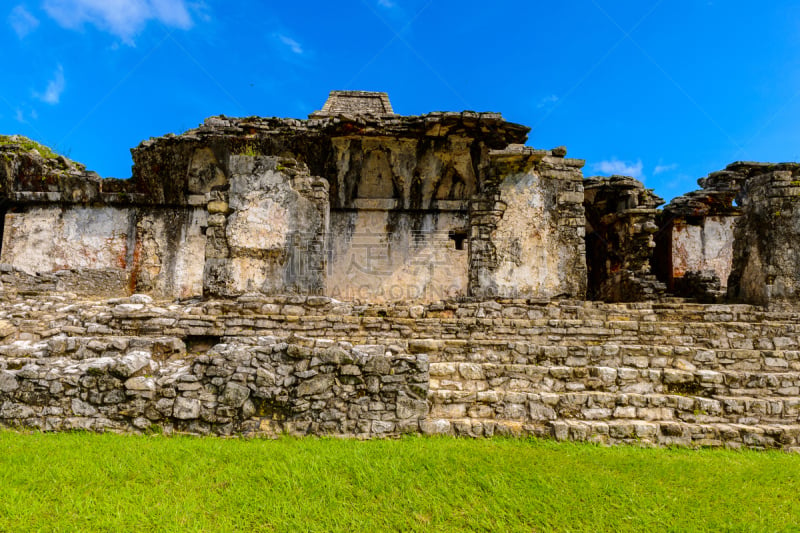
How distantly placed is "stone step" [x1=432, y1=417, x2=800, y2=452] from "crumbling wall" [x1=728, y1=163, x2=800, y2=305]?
5.06 m

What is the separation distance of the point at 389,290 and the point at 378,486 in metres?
9.43

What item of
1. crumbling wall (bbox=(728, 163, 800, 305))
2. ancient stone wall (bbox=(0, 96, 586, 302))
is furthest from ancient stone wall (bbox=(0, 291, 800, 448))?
ancient stone wall (bbox=(0, 96, 586, 302))

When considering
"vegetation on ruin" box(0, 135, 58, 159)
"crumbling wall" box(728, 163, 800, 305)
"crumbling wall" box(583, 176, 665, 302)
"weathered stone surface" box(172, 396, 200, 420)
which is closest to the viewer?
"weathered stone surface" box(172, 396, 200, 420)

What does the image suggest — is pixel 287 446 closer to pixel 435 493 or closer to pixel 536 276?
pixel 435 493

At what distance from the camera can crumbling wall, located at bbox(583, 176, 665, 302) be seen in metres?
12.2

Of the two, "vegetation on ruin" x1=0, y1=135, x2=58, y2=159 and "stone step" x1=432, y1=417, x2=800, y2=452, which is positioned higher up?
"vegetation on ruin" x1=0, y1=135, x2=58, y2=159

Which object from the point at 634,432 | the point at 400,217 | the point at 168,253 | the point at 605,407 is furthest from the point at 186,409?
the point at 168,253

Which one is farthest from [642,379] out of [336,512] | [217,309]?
[217,309]

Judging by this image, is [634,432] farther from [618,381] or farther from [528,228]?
[528,228]

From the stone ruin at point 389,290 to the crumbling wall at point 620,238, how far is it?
3.2 inches

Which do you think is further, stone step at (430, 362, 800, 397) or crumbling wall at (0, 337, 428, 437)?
stone step at (430, 362, 800, 397)

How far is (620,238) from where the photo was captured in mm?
13258

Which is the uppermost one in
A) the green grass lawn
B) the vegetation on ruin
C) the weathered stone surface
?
the vegetation on ruin

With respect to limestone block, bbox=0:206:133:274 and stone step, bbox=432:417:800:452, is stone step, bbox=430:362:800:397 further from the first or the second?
limestone block, bbox=0:206:133:274
